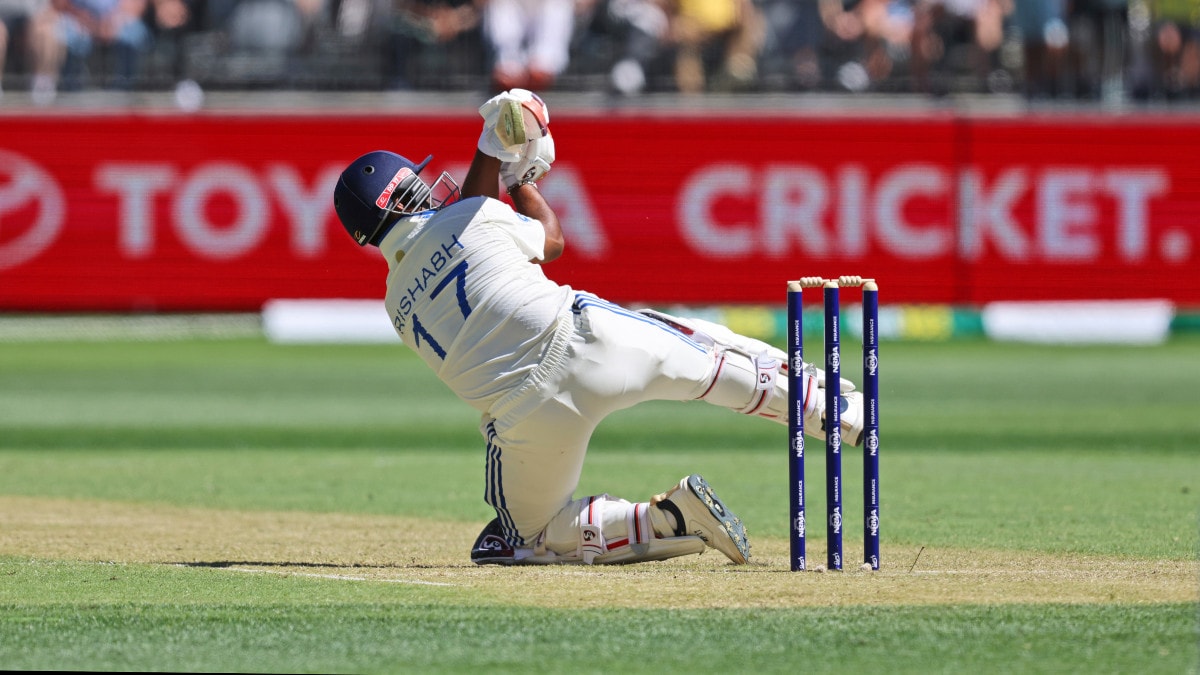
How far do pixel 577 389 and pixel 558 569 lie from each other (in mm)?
795

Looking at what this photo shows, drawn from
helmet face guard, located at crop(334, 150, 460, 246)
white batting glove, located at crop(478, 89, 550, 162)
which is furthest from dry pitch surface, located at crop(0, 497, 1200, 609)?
white batting glove, located at crop(478, 89, 550, 162)

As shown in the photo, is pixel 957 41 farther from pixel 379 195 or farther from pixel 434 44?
pixel 379 195

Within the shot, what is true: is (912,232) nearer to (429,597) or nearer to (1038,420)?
(1038,420)

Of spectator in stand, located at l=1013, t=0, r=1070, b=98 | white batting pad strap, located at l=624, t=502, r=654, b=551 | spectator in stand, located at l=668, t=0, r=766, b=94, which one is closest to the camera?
white batting pad strap, located at l=624, t=502, r=654, b=551

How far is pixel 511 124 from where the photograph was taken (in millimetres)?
6793

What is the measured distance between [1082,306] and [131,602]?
678 inches

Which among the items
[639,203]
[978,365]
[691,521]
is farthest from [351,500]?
[639,203]

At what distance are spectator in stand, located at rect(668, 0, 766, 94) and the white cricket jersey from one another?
14676 mm

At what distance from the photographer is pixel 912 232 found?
69.9 feet

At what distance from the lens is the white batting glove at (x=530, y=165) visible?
7.01m

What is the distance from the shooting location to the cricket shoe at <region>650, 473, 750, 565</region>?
6957 millimetres

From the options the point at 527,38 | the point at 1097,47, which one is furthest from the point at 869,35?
the point at 527,38

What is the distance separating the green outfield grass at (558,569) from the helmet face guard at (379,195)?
145cm

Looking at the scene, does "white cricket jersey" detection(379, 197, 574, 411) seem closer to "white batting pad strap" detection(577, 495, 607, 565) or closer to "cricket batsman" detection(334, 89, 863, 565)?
"cricket batsman" detection(334, 89, 863, 565)
